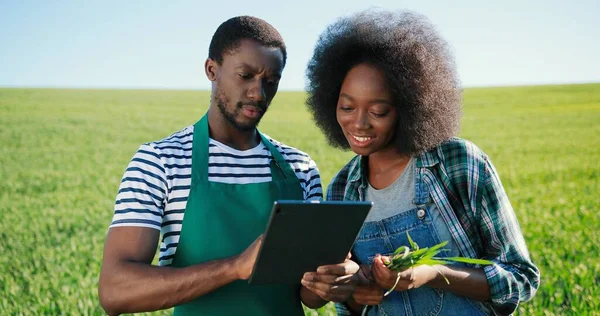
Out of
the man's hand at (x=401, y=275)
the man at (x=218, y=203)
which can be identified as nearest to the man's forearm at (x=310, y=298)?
the man at (x=218, y=203)

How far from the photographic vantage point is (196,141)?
2.69 meters

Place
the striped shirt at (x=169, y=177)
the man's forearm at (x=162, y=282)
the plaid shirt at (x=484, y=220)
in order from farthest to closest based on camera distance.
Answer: the plaid shirt at (x=484, y=220) < the striped shirt at (x=169, y=177) < the man's forearm at (x=162, y=282)

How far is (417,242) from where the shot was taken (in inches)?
104

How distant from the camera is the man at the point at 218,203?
2334 mm

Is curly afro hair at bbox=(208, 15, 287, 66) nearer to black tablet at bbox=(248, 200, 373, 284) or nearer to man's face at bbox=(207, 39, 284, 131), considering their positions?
man's face at bbox=(207, 39, 284, 131)

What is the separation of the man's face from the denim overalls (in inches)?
26.8

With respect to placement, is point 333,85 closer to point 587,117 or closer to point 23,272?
point 23,272

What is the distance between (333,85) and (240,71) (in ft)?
1.59

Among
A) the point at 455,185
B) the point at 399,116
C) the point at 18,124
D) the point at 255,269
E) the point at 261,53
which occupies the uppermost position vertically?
the point at 261,53

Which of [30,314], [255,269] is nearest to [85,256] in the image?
[30,314]

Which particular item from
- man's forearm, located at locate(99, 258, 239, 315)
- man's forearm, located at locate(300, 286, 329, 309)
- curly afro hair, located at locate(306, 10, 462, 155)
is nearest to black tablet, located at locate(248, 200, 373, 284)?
man's forearm, located at locate(99, 258, 239, 315)

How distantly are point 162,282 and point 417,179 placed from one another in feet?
3.50

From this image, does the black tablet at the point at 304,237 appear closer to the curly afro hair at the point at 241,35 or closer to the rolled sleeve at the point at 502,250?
the rolled sleeve at the point at 502,250

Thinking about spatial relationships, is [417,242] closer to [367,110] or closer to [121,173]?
[367,110]
